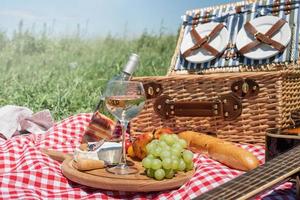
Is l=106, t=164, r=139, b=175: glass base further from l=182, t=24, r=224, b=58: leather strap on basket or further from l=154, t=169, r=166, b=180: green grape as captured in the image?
l=182, t=24, r=224, b=58: leather strap on basket

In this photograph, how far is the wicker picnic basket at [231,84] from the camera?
165cm

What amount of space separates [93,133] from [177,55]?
82 cm

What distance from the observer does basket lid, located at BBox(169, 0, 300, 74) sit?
2.06m

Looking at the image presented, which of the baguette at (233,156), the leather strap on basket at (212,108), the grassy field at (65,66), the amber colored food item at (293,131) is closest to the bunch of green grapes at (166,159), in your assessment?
the baguette at (233,156)

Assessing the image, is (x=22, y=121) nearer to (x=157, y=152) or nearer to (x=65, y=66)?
(x=157, y=152)

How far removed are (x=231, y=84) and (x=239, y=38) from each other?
1.81 feet

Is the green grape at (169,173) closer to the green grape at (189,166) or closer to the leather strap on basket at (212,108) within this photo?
the green grape at (189,166)

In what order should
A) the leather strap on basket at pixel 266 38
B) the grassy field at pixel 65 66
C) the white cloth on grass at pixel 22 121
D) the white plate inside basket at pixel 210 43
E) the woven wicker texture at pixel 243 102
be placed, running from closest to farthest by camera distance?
the woven wicker texture at pixel 243 102
the white cloth on grass at pixel 22 121
the leather strap on basket at pixel 266 38
the white plate inside basket at pixel 210 43
the grassy field at pixel 65 66

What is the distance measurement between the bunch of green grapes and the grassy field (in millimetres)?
1482

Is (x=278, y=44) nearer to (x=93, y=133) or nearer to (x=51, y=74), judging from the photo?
(x=93, y=133)

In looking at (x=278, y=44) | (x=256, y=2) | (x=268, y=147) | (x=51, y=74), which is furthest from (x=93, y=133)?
(x=51, y=74)

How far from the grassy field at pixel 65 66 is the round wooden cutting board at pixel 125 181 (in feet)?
4.67

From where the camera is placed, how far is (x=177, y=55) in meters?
2.36

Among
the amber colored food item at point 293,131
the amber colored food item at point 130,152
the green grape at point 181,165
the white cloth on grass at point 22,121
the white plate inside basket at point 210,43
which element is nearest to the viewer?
the amber colored food item at point 293,131
